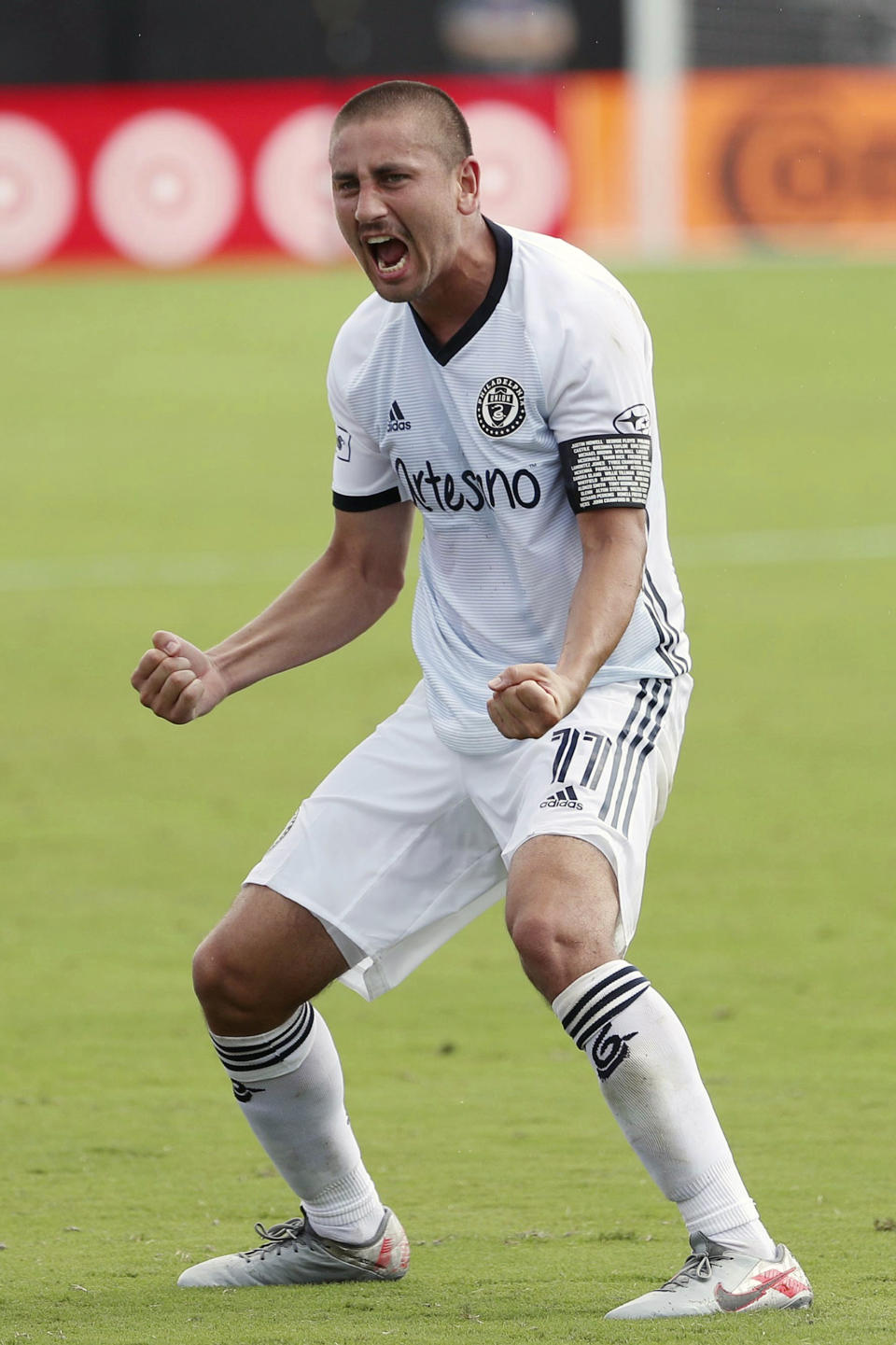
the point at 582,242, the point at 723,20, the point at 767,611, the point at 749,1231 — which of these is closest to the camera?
the point at 749,1231

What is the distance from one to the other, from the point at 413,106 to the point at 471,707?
1180 millimetres

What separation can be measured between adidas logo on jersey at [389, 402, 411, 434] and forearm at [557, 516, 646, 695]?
53 centimetres

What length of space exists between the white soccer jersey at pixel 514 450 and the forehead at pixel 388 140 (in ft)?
0.97

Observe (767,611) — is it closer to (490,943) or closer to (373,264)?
(490,943)

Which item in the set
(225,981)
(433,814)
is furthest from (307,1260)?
(433,814)

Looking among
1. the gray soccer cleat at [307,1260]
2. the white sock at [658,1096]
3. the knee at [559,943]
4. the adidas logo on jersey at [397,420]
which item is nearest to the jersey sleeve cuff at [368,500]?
the adidas logo on jersey at [397,420]

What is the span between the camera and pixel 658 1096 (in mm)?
4105

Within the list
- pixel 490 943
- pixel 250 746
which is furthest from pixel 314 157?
pixel 490 943

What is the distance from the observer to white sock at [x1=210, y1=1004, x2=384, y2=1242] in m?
4.65

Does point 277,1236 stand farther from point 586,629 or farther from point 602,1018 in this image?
point 586,629

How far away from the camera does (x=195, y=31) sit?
30.7 m

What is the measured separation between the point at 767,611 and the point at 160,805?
494cm

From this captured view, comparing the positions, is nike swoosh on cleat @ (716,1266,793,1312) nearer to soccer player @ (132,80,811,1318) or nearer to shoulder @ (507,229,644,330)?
soccer player @ (132,80,811,1318)

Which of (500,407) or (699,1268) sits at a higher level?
(500,407)
